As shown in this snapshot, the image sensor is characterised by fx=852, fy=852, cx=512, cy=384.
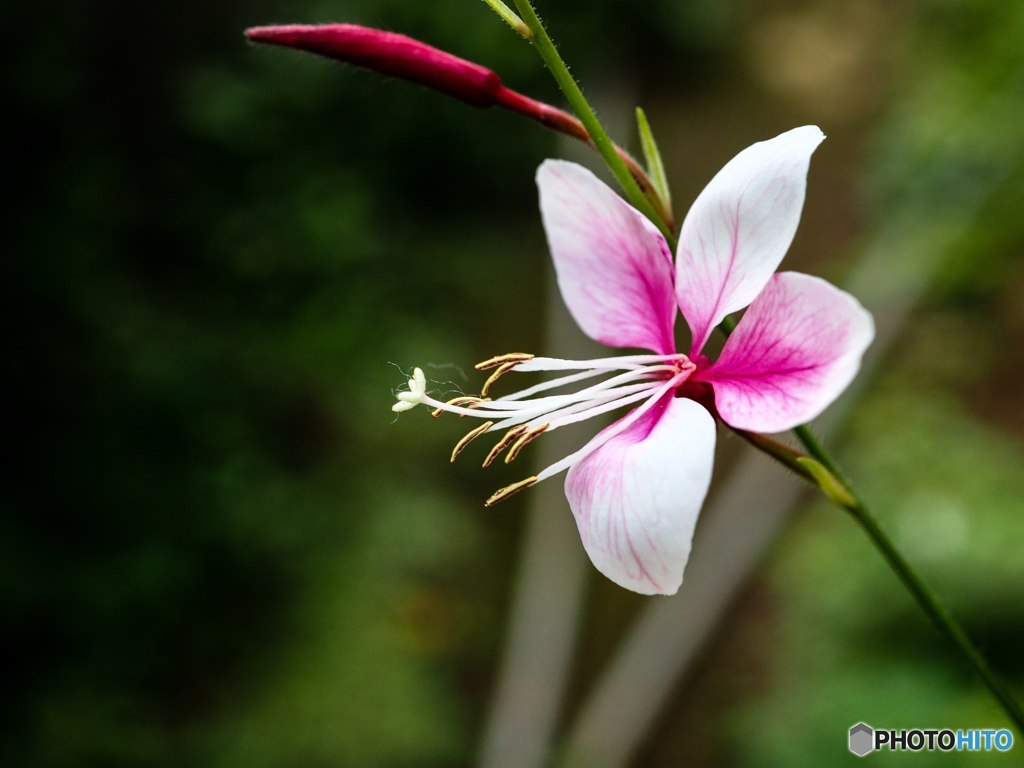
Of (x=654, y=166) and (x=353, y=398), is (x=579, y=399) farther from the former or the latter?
(x=353, y=398)

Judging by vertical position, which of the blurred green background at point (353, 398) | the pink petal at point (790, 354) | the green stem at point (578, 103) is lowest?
the pink petal at point (790, 354)

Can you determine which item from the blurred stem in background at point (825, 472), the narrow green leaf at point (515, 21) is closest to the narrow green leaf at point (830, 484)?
the blurred stem in background at point (825, 472)

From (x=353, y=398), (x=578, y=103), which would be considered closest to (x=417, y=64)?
(x=578, y=103)

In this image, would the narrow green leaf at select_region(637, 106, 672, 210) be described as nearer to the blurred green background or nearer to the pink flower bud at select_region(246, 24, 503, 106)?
the pink flower bud at select_region(246, 24, 503, 106)

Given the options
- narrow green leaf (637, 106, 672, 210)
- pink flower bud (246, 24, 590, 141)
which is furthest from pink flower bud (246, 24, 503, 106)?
narrow green leaf (637, 106, 672, 210)

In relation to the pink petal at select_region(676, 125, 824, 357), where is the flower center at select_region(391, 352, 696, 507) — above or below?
below

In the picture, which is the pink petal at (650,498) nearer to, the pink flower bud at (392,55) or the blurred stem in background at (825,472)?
the blurred stem in background at (825,472)

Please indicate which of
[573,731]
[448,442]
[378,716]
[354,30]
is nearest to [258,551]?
[378,716]

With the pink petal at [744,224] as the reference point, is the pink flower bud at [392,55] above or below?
above
